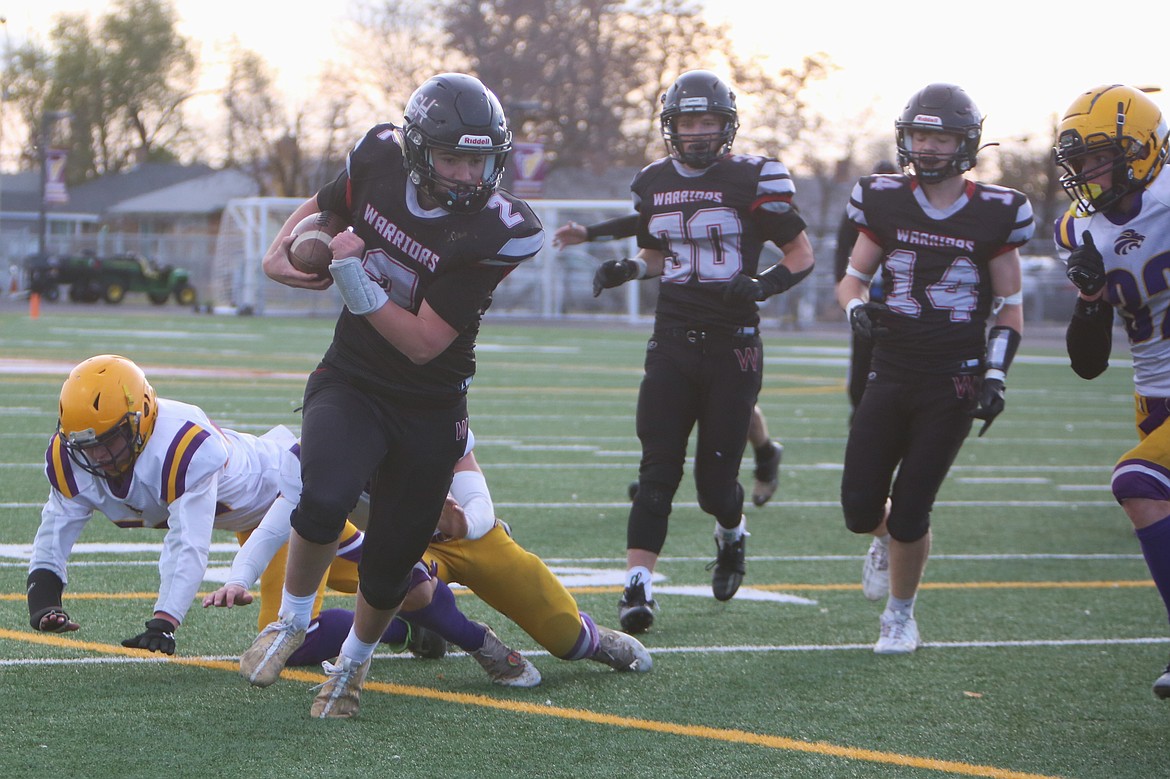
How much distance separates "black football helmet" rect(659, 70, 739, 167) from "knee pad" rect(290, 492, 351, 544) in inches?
93.3

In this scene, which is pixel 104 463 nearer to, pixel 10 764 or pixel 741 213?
pixel 10 764

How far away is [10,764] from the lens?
3.56m

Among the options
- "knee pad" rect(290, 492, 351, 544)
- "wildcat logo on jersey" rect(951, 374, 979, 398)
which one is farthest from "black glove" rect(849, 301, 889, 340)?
"knee pad" rect(290, 492, 351, 544)

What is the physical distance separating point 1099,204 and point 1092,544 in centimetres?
371

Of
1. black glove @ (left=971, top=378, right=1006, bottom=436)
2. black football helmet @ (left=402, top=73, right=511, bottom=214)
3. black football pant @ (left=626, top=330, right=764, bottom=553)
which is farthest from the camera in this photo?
black football pant @ (left=626, top=330, right=764, bottom=553)

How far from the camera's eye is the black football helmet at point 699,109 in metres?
5.60

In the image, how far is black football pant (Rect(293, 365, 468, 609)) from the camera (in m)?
3.85

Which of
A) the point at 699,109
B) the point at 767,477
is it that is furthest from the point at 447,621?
the point at 767,477

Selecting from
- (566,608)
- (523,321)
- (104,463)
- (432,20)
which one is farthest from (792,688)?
(432,20)

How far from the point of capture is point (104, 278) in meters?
35.3

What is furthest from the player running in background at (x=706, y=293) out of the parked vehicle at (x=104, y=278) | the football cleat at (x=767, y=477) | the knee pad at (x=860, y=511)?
the parked vehicle at (x=104, y=278)

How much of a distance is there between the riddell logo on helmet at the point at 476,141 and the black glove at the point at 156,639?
1506 millimetres

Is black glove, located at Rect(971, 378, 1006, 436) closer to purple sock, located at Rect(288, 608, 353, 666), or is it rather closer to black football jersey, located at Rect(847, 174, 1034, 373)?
black football jersey, located at Rect(847, 174, 1034, 373)

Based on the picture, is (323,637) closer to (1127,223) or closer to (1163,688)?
(1163,688)
